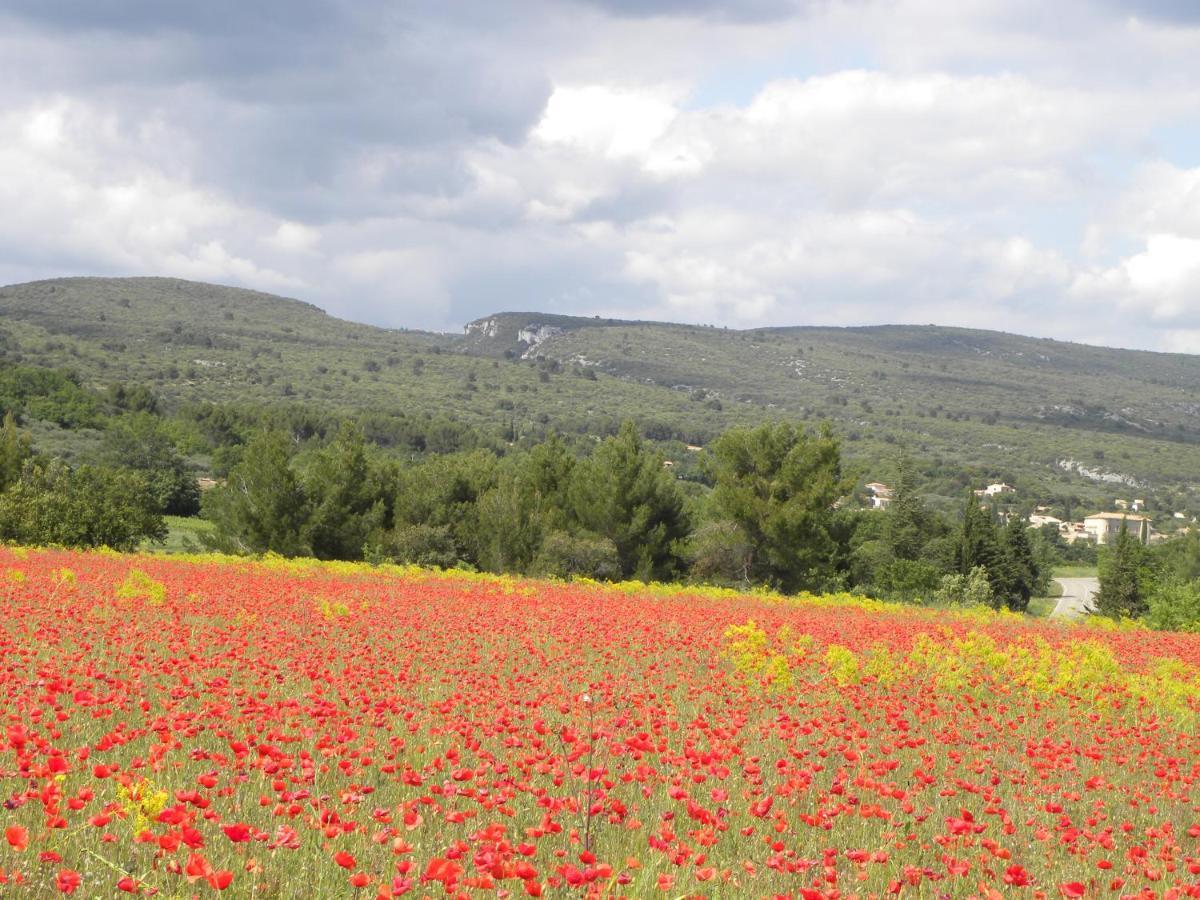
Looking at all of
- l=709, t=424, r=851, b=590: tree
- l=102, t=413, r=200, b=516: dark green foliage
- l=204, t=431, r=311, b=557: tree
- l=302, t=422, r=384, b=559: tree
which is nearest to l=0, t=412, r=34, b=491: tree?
l=204, t=431, r=311, b=557: tree

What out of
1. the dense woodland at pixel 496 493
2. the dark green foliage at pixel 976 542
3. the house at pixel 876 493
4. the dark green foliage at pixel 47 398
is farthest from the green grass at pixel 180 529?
the house at pixel 876 493

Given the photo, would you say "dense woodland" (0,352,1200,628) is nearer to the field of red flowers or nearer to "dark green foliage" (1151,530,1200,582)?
the field of red flowers

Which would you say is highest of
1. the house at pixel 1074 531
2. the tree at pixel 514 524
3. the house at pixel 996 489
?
the tree at pixel 514 524

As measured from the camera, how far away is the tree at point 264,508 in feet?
126

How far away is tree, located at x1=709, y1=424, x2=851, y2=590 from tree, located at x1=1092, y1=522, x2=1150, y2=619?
27.2 metres

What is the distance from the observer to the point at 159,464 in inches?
2872

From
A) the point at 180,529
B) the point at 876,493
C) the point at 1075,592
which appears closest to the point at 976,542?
the point at 1075,592

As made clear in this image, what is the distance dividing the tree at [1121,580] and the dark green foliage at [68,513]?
46769 millimetres

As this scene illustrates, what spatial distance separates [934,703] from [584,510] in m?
31.4

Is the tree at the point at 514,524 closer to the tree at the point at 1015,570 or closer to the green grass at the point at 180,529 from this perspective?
the green grass at the point at 180,529

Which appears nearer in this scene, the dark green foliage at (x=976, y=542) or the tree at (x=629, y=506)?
the tree at (x=629, y=506)

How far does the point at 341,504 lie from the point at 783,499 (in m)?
15.3

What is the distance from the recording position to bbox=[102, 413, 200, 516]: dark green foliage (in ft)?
231

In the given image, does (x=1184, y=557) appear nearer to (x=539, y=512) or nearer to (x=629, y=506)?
(x=629, y=506)
